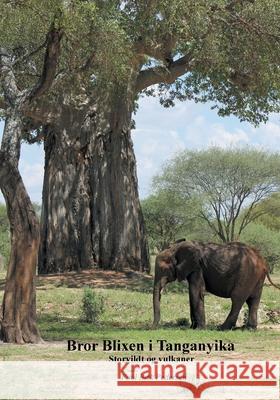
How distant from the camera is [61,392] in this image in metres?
7.98

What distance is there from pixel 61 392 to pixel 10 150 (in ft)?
18.1

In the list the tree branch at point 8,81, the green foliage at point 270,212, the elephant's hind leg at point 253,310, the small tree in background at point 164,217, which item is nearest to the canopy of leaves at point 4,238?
the small tree in background at point 164,217

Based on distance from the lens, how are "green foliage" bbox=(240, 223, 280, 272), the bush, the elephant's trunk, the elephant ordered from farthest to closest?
"green foliage" bbox=(240, 223, 280, 272), the bush, the elephant, the elephant's trunk

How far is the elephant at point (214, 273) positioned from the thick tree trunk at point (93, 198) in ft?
33.7

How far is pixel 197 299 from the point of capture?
14625 mm

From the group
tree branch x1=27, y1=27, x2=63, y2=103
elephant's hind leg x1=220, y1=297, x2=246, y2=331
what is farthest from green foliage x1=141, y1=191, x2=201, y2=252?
tree branch x1=27, y1=27, x2=63, y2=103

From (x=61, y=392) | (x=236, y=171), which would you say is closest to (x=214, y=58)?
(x=61, y=392)

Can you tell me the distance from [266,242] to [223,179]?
16.2 ft

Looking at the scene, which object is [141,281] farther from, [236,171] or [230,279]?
[236,171]

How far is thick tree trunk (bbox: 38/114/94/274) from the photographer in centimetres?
2545

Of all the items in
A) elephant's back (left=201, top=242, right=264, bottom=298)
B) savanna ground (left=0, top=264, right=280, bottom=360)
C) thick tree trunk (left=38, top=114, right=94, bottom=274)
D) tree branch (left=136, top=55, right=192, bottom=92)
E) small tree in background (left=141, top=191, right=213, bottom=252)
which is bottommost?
savanna ground (left=0, top=264, right=280, bottom=360)

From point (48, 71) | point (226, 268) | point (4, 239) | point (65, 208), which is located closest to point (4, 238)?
point (4, 239)

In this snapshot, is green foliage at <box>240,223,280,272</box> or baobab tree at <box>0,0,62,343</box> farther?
green foliage at <box>240,223,280,272</box>

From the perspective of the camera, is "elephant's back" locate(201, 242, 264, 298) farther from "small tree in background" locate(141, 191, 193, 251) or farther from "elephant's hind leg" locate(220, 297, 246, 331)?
"small tree in background" locate(141, 191, 193, 251)
